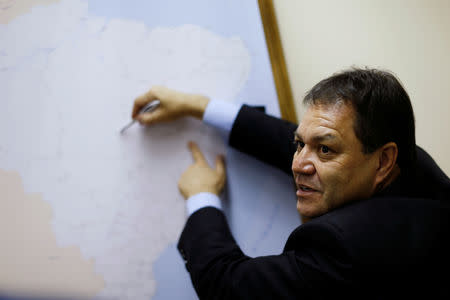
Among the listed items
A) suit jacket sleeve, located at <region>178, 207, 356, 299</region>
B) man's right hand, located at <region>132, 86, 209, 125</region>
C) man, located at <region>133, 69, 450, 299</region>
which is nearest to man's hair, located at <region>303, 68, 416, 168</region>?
man, located at <region>133, 69, 450, 299</region>

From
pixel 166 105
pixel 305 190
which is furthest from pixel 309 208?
pixel 166 105

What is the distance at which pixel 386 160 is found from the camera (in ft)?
2.24

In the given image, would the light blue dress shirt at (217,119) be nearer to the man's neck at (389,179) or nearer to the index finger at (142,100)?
the index finger at (142,100)

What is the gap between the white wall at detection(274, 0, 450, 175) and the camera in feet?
3.46

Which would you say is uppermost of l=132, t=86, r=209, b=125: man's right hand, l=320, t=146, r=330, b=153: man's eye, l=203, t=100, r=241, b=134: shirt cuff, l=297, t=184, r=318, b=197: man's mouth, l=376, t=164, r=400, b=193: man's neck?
l=132, t=86, r=209, b=125: man's right hand

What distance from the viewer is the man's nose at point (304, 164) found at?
2.25 feet

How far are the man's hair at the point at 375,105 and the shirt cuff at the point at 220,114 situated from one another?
248 mm

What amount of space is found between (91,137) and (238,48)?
46cm

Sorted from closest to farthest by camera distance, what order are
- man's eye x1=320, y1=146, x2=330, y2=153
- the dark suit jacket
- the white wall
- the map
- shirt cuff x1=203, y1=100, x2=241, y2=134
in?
the dark suit jacket
man's eye x1=320, y1=146, x2=330, y2=153
the map
shirt cuff x1=203, y1=100, x2=241, y2=134
the white wall

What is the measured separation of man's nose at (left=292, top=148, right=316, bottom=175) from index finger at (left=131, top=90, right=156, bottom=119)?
402 millimetres

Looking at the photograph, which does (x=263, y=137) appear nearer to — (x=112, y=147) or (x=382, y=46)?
(x=112, y=147)

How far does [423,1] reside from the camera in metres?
1.06

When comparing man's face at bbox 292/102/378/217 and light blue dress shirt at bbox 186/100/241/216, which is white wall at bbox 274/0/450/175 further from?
man's face at bbox 292/102/378/217

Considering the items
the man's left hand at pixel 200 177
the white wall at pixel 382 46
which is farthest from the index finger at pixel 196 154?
the white wall at pixel 382 46
